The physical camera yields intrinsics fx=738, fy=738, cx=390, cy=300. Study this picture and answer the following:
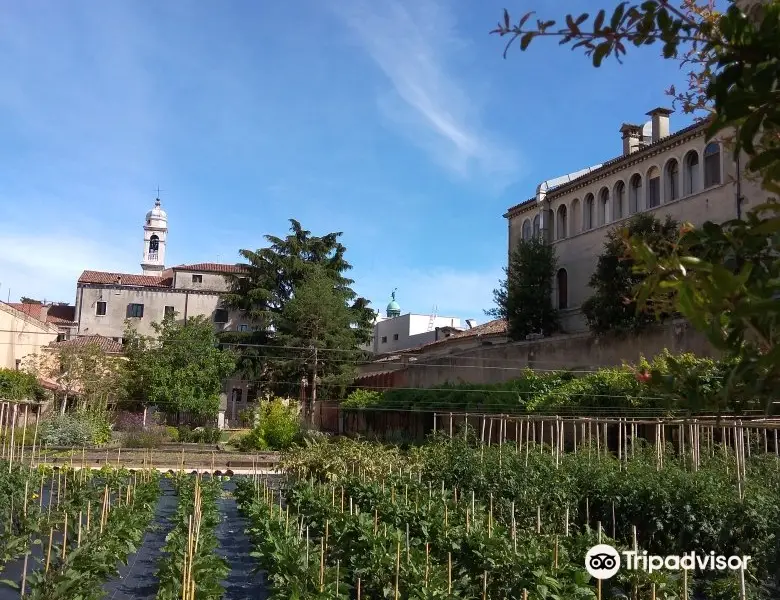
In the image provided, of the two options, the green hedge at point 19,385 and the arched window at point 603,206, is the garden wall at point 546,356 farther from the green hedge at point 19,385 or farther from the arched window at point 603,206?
the green hedge at point 19,385

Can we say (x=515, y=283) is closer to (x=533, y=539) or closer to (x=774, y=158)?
(x=533, y=539)

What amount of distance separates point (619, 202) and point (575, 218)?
2.38 m

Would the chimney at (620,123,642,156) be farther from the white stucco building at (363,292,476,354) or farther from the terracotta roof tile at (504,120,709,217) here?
the white stucco building at (363,292,476,354)

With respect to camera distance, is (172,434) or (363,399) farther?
(172,434)

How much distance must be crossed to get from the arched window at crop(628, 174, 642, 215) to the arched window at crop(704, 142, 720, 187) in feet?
9.65

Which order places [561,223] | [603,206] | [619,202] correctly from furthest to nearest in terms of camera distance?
[561,223] < [603,206] < [619,202]

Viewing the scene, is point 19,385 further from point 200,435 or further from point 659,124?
point 659,124

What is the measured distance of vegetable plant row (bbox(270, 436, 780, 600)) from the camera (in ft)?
21.6

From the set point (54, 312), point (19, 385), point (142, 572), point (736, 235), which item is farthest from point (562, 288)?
point (54, 312)

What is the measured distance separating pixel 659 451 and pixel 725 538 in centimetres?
284

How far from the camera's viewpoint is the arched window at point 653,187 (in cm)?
2255

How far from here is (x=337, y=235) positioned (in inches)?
1563

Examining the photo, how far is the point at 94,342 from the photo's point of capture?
32.3 m

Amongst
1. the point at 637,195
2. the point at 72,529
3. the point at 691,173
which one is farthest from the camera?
the point at 637,195
